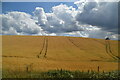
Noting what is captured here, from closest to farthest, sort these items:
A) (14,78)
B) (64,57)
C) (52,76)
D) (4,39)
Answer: (14,78)
(52,76)
(64,57)
(4,39)

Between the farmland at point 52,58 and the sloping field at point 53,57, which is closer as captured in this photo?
the farmland at point 52,58

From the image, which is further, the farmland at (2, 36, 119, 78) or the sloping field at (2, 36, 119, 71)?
the sloping field at (2, 36, 119, 71)

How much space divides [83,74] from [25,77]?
3.49 meters

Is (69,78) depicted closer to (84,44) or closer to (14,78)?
(14,78)

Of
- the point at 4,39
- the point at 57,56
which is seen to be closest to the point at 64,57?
the point at 57,56

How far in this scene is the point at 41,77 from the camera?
11.9 m

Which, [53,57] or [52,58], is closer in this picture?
[52,58]

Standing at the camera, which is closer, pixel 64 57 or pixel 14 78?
pixel 14 78

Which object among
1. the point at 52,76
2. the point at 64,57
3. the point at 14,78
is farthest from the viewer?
the point at 64,57

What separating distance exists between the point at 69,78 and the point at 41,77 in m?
1.52

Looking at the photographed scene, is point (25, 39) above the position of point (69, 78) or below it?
above

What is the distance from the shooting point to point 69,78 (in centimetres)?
1196

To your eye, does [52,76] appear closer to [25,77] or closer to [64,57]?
[25,77]

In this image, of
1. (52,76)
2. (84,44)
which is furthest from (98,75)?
(84,44)
